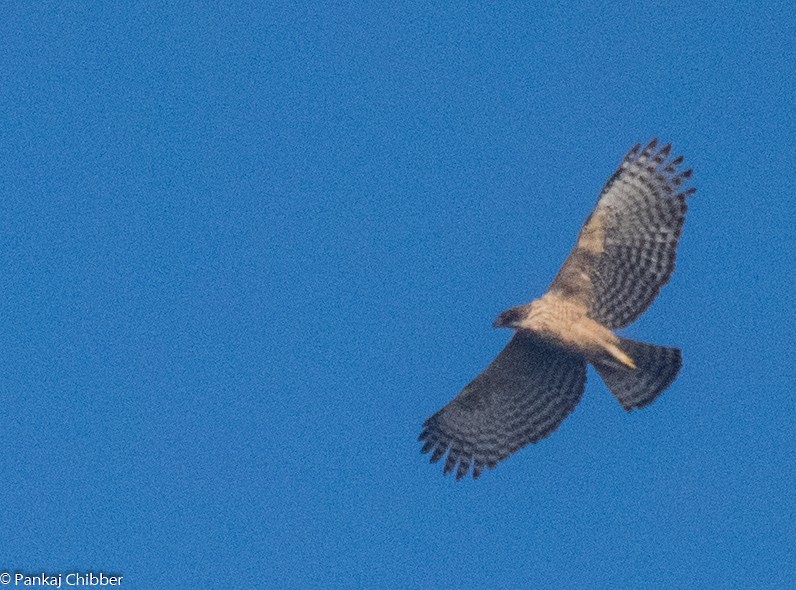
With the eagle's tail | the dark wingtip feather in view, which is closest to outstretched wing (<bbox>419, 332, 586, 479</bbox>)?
the dark wingtip feather

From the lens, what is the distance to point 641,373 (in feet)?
51.7

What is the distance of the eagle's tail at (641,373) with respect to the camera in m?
15.6

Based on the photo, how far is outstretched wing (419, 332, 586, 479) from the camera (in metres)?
16.5

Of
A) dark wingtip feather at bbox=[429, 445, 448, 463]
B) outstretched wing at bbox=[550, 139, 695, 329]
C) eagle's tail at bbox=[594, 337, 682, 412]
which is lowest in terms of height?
eagle's tail at bbox=[594, 337, 682, 412]

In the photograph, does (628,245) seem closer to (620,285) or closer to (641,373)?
(620,285)

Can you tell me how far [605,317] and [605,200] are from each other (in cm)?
122

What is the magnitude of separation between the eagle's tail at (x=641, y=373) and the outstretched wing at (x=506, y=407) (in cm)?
61

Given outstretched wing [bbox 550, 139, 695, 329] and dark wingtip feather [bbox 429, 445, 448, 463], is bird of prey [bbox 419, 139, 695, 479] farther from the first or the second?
dark wingtip feather [bbox 429, 445, 448, 463]

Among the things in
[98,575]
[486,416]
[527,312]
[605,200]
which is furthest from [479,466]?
[98,575]

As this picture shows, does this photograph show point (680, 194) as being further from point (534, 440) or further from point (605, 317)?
point (534, 440)

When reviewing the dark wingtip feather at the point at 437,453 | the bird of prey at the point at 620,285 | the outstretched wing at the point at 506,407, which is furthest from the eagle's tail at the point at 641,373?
the dark wingtip feather at the point at 437,453

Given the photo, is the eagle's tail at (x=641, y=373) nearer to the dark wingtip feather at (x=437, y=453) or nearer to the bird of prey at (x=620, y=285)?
the bird of prey at (x=620, y=285)

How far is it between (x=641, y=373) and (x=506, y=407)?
5.45ft

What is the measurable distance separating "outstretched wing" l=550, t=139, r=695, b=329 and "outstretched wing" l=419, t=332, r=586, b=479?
819 mm
